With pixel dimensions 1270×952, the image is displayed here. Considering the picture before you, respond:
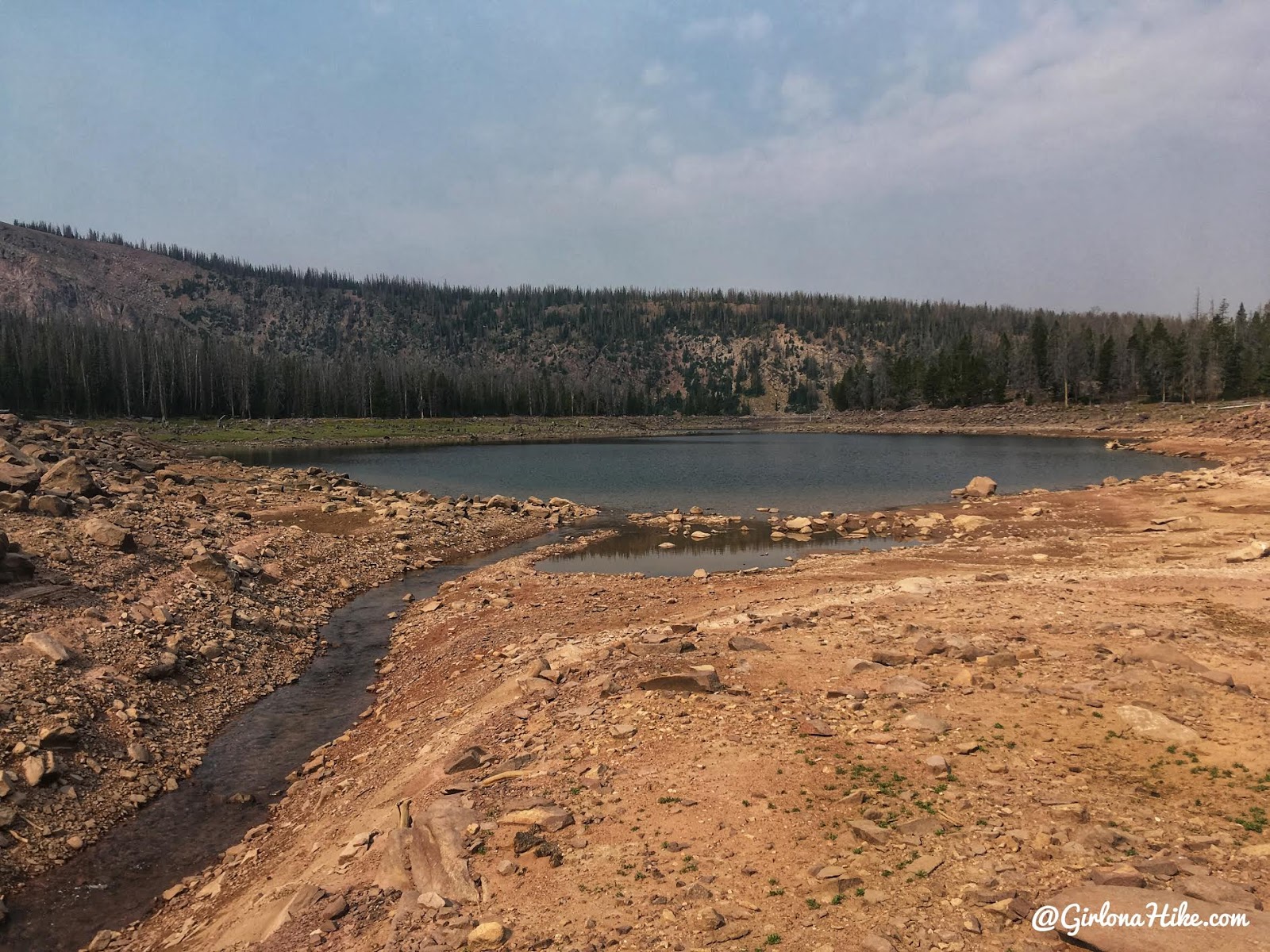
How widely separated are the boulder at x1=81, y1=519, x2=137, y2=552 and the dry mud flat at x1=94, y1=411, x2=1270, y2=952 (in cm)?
821

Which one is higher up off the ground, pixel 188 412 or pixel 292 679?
pixel 188 412

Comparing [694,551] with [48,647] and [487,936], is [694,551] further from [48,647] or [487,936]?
[487,936]

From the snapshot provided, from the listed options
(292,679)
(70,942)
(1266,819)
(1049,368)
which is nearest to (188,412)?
(292,679)

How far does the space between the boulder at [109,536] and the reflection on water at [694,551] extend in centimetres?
1219

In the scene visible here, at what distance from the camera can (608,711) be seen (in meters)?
10.4

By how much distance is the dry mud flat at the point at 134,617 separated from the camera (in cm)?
1015

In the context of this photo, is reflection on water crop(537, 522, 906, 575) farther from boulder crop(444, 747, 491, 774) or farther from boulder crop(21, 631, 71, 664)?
boulder crop(444, 747, 491, 774)

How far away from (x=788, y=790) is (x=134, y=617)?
44.7 ft

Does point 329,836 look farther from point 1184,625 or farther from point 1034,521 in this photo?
point 1034,521

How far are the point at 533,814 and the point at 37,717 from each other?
27.9 ft

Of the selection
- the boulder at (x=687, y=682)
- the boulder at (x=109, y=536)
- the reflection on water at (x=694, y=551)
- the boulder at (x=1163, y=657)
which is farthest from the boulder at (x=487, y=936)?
the reflection on water at (x=694, y=551)

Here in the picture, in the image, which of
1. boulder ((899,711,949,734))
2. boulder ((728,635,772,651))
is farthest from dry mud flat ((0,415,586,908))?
boulder ((899,711,949,734))

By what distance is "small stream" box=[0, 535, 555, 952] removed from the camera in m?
8.20

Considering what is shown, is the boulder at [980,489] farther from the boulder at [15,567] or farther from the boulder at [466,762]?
the boulder at [15,567]
